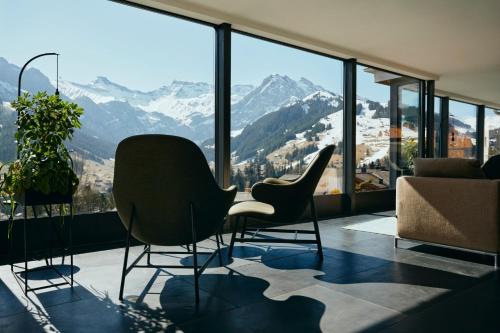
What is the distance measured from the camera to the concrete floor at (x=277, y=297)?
85.8 inches

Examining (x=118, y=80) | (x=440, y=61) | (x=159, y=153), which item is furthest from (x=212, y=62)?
(x=440, y=61)

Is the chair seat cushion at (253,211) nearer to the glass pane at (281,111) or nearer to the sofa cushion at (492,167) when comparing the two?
the glass pane at (281,111)

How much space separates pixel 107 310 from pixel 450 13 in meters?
4.87

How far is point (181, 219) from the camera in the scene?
8.71ft

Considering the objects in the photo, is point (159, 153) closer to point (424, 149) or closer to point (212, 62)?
point (212, 62)

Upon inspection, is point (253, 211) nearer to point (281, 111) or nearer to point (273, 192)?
point (273, 192)

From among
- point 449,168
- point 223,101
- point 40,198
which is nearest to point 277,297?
point 40,198

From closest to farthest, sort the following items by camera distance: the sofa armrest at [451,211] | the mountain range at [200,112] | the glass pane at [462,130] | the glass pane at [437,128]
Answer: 1. the sofa armrest at [451,211]
2. the mountain range at [200,112]
3. the glass pane at [437,128]
4. the glass pane at [462,130]

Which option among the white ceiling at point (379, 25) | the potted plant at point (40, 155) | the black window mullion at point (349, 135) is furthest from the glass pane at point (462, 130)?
the potted plant at point (40, 155)

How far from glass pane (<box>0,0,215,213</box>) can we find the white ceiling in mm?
402

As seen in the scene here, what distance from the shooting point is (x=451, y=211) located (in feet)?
11.8

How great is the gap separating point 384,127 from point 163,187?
19.2ft

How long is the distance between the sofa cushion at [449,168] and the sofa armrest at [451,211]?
8cm

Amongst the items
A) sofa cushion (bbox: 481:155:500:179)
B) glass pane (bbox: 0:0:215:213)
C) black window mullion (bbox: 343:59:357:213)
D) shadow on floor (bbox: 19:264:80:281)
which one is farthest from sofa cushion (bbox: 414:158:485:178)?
shadow on floor (bbox: 19:264:80:281)
